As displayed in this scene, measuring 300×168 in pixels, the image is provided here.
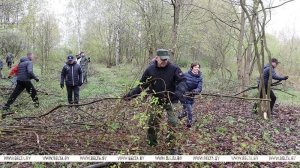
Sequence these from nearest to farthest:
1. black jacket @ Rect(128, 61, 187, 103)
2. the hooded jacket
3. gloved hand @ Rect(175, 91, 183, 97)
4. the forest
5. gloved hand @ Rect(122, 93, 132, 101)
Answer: gloved hand @ Rect(122, 93, 132, 101)
the forest
gloved hand @ Rect(175, 91, 183, 97)
black jacket @ Rect(128, 61, 187, 103)
the hooded jacket

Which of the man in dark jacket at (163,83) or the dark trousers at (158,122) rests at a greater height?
the man in dark jacket at (163,83)

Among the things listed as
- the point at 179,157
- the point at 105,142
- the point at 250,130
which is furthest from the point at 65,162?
the point at 250,130

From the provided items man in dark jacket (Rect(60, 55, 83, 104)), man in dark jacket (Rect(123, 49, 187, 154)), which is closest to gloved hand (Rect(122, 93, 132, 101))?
man in dark jacket (Rect(123, 49, 187, 154))

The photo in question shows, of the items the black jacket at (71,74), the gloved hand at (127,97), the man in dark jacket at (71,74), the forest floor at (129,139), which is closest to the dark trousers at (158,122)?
the forest floor at (129,139)

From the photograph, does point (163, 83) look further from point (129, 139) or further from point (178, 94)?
A: point (129, 139)

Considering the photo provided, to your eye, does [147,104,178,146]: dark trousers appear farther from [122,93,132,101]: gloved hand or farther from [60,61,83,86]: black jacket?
[60,61,83,86]: black jacket

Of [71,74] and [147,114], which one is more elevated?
[71,74]

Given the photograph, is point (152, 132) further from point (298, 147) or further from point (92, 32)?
point (92, 32)

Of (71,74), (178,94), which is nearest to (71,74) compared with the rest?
(71,74)

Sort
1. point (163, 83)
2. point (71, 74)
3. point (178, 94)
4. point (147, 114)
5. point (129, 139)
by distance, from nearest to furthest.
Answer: point (147, 114) → point (129, 139) → point (178, 94) → point (163, 83) → point (71, 74)

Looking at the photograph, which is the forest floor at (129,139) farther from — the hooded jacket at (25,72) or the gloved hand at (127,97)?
the hooded jacket at (25,72)

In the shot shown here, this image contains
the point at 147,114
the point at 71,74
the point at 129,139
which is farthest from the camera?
the point at 71,74

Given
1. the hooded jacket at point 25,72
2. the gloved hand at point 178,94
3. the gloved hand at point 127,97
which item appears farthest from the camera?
the hooded jacket at point 25,72

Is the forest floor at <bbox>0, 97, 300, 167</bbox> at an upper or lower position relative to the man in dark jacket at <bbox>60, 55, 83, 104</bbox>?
lower
